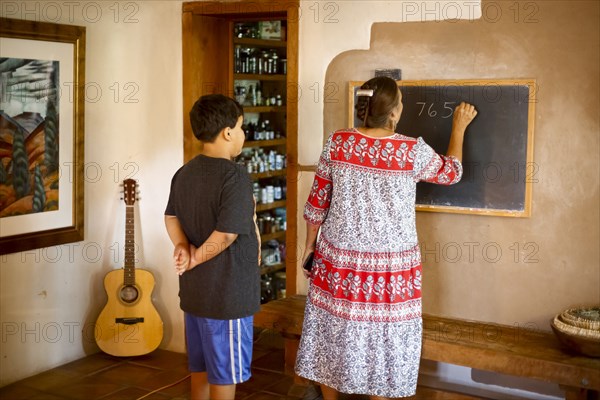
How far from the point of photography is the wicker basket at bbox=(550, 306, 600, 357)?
322 centimetres

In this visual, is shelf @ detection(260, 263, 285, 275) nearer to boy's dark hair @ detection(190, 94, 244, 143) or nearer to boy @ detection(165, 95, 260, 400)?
boy @ detection(165, 95, 260, 400)

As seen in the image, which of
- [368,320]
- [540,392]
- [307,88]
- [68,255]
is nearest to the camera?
[368,320]

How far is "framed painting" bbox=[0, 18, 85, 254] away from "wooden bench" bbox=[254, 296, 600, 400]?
1.39 meters

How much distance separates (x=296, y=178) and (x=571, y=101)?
1.49 m

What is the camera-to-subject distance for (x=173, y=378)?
175 inches

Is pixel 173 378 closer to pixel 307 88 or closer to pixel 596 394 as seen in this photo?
pixel 307 88

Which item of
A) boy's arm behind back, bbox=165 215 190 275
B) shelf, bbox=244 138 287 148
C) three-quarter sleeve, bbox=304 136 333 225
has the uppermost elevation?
shelf, bbox=244 138 287 148

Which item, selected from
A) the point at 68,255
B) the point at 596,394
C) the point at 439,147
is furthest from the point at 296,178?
the point at 596,394

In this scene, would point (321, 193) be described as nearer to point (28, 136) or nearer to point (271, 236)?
point (28, 136)

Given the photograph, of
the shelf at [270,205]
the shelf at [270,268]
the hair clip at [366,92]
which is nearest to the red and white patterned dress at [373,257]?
the hair clip at [366,92]

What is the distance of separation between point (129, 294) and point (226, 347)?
1.85 metres

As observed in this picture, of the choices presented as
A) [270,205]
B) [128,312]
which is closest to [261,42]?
[270,205]

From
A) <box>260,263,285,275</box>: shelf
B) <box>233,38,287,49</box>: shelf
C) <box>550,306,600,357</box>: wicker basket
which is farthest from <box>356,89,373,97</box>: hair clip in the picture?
<box>260,263,285,275</box>: shelf

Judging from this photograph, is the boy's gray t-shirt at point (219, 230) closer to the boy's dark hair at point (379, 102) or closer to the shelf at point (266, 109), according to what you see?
the boy's dark hair at point (379, 102)
